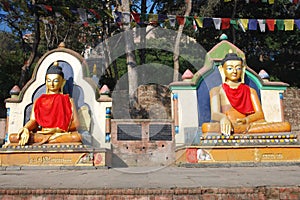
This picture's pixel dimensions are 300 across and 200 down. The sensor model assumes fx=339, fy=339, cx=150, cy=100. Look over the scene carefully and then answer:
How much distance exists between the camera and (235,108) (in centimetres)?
918

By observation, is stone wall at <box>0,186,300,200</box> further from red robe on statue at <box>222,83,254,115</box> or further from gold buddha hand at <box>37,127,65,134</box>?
red robe on statue at <box>222,83,254,115</box>

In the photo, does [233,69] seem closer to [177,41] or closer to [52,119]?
[52,119]

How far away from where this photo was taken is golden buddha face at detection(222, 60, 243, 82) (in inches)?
370

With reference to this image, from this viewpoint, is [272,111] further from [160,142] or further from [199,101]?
[160,142]

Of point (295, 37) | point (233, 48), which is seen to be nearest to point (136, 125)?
point (233, 48)

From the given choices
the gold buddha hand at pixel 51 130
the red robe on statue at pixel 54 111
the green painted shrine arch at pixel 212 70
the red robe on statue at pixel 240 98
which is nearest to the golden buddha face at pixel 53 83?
the red robe on statue at pixel 54 111

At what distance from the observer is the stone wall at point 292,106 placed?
53.3ft

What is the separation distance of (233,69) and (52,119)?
5.10 meters

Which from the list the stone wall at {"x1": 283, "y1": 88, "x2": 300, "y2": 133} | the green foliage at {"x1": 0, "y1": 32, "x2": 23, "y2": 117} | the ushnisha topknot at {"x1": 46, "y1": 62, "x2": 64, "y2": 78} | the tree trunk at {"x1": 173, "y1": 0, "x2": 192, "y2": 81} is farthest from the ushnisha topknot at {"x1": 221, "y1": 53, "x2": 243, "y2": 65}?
the green foliage at {"x1": 0, "y1": 32, "x2": 23, "y2": 117}

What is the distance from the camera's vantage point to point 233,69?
370 inches

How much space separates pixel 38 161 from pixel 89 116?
2.11 metres

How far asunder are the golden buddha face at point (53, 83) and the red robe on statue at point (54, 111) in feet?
0.66

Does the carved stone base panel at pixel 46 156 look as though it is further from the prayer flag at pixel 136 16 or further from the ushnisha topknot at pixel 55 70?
the prayer flag at pixel 136 16

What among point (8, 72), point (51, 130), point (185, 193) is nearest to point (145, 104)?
point (51, 130)
